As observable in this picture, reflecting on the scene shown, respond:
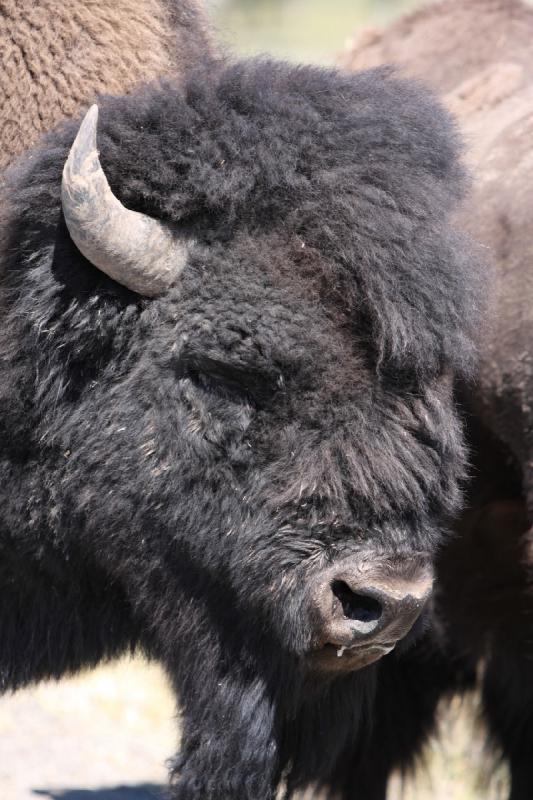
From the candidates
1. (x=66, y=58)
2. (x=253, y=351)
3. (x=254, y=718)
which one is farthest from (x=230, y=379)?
(x=66, y=58)

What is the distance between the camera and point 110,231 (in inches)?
111

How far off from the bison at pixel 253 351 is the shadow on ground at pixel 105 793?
2071 mm

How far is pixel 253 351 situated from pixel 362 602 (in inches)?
27.0

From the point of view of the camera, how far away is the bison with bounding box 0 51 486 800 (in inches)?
113

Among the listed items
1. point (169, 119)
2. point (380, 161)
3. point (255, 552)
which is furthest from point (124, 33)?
point (255, 552)

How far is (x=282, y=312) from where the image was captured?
289 cm

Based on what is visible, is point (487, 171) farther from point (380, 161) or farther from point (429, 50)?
point (380, 161)

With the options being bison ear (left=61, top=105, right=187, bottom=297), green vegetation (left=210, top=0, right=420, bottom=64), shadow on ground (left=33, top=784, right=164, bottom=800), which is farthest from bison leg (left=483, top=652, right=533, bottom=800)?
green vegetation (left=210, top=0, right=420, bottom=64)

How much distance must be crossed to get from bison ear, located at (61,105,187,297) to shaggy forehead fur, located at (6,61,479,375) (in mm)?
76

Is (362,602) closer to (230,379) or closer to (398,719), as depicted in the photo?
(230,379)

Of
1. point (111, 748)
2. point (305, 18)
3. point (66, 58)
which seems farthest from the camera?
point (305, 18)

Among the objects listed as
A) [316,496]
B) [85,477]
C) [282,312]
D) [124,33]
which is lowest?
[85,477]

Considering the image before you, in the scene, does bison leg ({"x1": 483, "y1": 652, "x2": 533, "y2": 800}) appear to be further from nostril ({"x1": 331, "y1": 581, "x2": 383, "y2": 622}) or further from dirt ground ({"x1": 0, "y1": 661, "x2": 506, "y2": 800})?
nostril ({"x1": 331, "y1": 581, "x2": 383, "y2": 622})

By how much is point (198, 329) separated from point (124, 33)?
1066 mm
